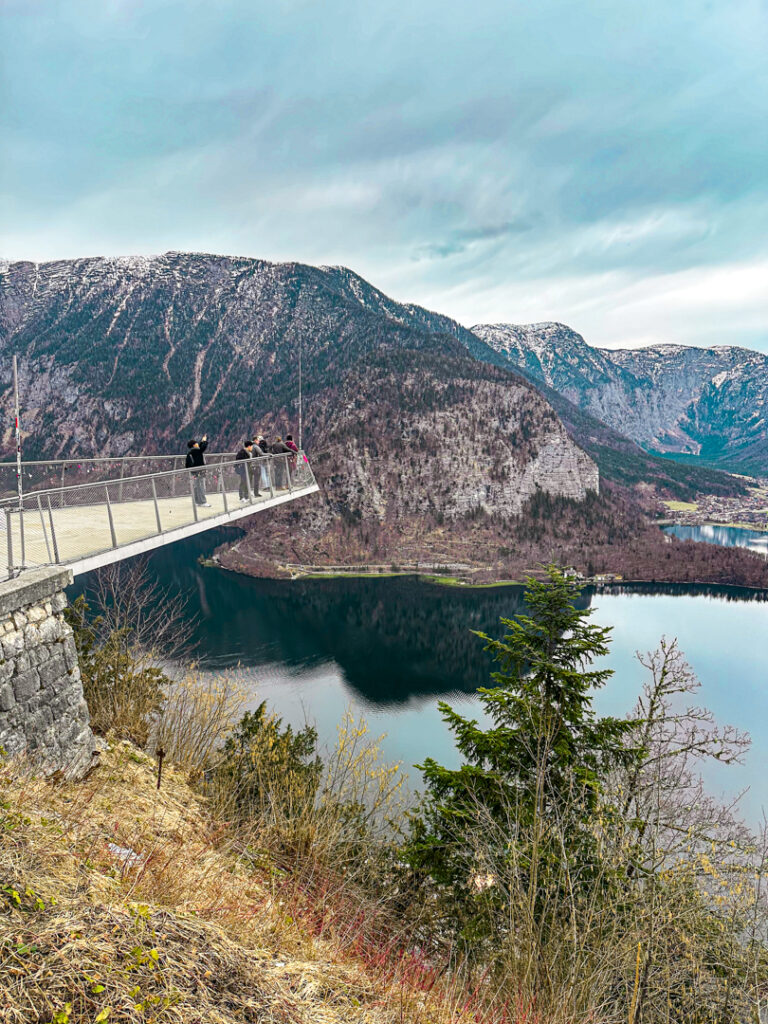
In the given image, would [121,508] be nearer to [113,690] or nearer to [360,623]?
[113,690]

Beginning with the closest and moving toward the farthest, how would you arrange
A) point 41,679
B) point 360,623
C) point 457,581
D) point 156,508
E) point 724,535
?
1. point 41,679
2. point 156,508
3. point 360,623
4. point 457,581
5. point 724,535

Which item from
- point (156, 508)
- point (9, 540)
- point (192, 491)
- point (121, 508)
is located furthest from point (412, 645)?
point (9, 540)

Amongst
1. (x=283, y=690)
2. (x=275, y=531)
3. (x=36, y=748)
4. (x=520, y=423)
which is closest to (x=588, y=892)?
(x=36, y=748)

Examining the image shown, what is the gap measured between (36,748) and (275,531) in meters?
137

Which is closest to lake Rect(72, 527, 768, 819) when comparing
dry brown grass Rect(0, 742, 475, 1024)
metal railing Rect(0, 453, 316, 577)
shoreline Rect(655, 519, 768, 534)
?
metal railing Rect(0, 453, 316, 577)

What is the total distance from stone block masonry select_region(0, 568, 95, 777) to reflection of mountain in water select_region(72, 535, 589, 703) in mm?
47058

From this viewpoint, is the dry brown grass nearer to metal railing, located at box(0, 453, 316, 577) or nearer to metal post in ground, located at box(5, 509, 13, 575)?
metal post in ground, located at box(5, 509, 13, 575)

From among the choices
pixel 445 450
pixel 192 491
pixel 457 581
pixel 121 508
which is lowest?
pixel 457 581

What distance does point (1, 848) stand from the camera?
389cm

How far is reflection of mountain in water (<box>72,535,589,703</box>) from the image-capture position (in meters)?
59.5

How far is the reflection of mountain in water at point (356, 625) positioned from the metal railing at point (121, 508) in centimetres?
4205

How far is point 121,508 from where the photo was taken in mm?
12344

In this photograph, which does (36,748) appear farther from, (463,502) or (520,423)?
(520,423)

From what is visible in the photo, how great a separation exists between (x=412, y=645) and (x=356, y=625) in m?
10.6
